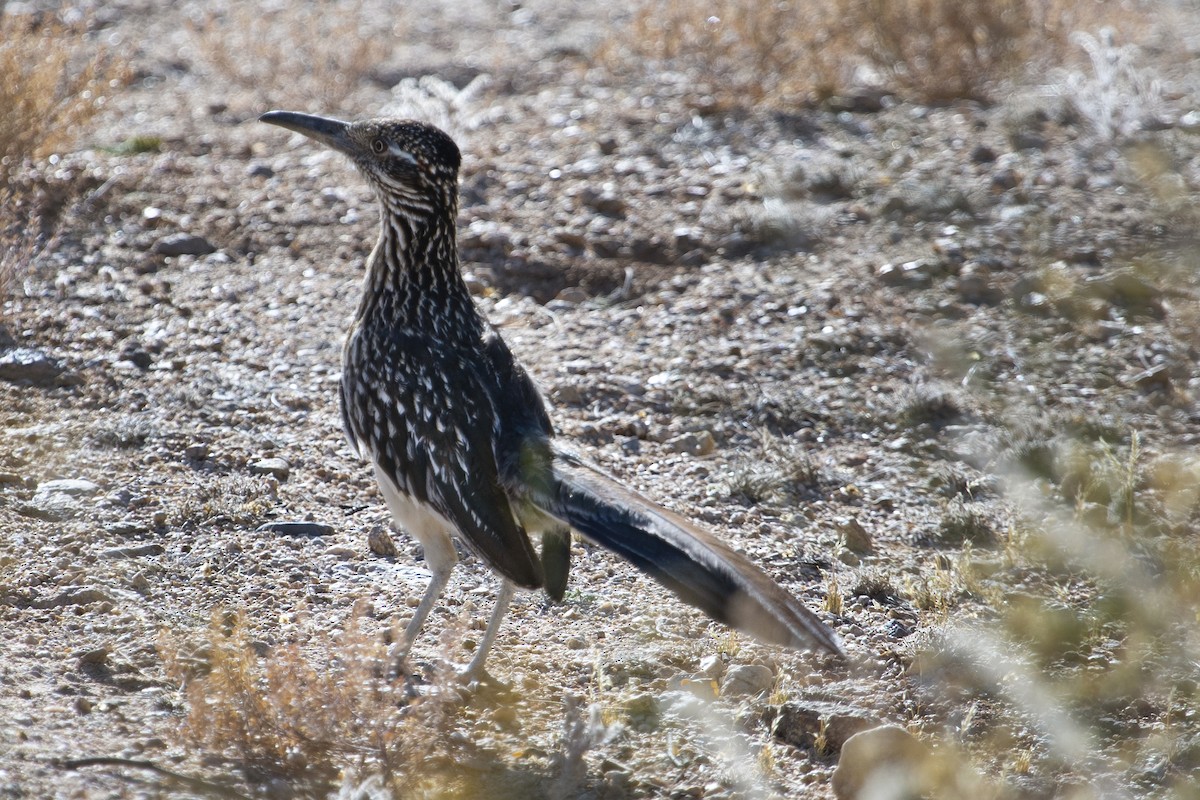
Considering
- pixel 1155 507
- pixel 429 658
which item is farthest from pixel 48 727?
pixel 1155 507

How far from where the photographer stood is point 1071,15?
10.3m

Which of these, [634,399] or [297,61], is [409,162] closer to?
[634,399]

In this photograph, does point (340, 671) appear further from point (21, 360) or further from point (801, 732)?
point (21, 360)

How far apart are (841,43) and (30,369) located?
6338 mm

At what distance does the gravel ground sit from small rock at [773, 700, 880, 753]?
11 millimetres

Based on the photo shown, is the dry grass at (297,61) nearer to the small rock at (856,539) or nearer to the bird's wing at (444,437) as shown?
the bird's wing at (444,437)

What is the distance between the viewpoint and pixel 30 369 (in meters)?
6.06

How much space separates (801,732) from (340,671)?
4.90 feet

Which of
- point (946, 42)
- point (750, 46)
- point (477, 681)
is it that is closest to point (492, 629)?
point (477, 681)

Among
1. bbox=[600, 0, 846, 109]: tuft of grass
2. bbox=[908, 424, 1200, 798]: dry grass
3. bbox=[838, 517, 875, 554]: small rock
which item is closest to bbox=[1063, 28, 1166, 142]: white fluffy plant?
bbox=[600, 0, 846, 109]: tuft of grass

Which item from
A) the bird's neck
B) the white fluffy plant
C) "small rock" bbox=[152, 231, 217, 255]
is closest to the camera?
the bird's neck

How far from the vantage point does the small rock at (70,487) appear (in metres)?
5.13

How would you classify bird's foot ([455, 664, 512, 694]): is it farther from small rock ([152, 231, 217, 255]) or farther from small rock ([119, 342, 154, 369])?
small rock ([152, 231, 217, 255])

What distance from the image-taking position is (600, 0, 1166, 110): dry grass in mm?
9531
